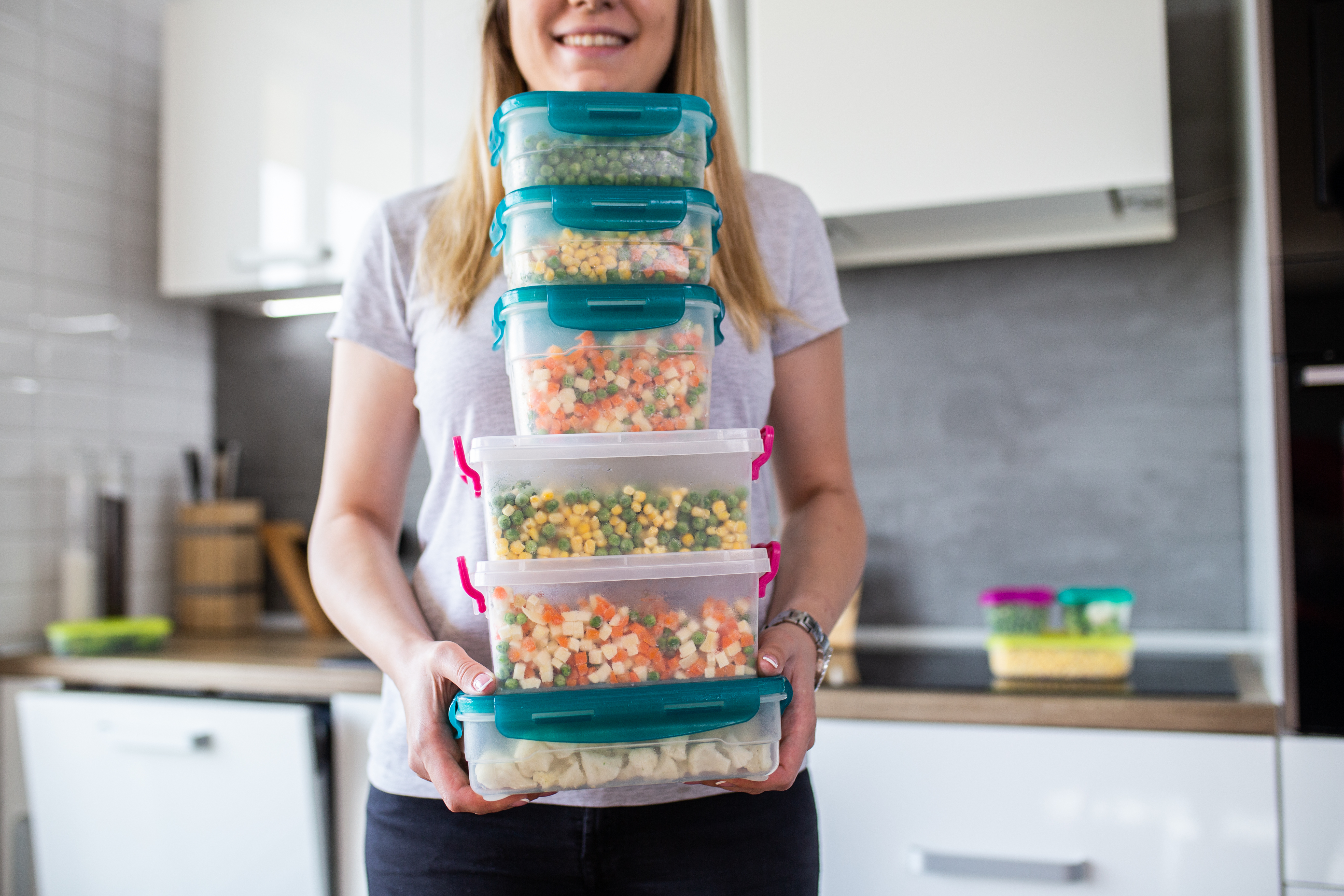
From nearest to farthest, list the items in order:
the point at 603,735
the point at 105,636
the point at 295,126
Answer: the point at 603,735 < the point at 105,636 < the point at 295,126

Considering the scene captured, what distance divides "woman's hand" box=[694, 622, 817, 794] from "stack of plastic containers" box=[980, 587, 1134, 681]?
855mm

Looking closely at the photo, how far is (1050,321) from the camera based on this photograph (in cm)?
177

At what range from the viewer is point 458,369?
2.58 ft

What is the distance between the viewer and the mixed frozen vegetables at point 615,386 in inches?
25.1

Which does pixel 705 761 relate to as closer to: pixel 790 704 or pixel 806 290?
pixel 790 704

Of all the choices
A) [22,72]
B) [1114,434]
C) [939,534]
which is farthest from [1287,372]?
[22,72]

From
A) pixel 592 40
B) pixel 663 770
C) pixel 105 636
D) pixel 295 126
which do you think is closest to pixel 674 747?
pixel 663 770

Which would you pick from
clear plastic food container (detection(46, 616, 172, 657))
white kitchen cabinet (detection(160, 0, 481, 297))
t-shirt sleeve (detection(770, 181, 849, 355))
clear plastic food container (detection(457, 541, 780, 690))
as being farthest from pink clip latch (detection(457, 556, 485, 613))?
clear plastic food container (detection(46, 616, 172, 657))

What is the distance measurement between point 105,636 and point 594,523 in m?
1.53

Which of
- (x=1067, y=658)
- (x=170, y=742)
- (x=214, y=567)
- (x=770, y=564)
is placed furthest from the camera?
(x=214, y=567)

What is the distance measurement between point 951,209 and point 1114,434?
1.61ft

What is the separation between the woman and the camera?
0.73m

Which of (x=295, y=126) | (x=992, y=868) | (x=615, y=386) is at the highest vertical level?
(x=295, y=126)

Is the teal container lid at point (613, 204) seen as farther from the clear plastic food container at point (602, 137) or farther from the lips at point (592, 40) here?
the lips at point (592, 40)
